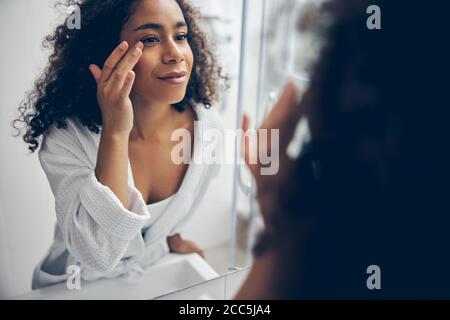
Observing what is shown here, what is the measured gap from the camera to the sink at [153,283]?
2.97ft

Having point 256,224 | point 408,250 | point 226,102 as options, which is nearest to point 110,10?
point 226,102

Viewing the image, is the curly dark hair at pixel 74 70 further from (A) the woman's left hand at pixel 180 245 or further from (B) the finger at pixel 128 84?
(A) the woman's left hand at pixel 180 245

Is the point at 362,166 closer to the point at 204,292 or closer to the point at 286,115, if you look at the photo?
the point at 286,115

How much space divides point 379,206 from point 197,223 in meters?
0.41

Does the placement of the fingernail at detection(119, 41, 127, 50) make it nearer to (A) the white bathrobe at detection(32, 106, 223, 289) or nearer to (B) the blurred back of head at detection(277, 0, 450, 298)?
(A) the white bathrobe at detection(32, 106, 223, 289)

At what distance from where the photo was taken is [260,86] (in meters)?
1.01

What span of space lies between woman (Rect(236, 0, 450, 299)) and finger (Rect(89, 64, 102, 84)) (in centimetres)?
39

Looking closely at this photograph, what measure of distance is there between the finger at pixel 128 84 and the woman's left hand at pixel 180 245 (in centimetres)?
35

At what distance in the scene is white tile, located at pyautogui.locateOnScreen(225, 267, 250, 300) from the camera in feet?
3.50

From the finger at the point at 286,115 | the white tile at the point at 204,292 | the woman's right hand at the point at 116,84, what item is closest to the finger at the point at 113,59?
the woman's right hand at the point at 116,84

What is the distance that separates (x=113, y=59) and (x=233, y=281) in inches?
24.6

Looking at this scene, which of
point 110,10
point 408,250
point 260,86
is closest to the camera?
point 110,10

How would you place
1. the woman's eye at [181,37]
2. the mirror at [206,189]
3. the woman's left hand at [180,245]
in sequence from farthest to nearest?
the woman's left hand at [180,245], the woman's eye at [181,37], the mirror at [206,189]
